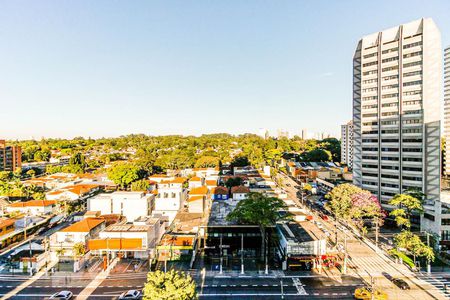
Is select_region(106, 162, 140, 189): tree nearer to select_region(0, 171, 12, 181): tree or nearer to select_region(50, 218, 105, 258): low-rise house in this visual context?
select_region(0, 171, 12, 181): tree

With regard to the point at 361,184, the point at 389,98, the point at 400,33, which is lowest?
the point at 361,184

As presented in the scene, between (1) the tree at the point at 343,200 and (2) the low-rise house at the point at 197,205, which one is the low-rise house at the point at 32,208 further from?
(1) the tree at the point at 343,200

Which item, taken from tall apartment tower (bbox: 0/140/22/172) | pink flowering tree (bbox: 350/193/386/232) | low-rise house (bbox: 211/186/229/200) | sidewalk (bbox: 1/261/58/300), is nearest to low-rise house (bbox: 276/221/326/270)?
pink flowering tree (bbox: 350/193/386/232)

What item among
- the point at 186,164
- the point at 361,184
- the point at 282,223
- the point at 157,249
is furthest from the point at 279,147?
the point at 157,249

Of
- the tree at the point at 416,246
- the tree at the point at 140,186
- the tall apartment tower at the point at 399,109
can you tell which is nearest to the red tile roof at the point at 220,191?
the tree at the point at 140,186

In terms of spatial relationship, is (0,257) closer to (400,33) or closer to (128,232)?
(128,232)

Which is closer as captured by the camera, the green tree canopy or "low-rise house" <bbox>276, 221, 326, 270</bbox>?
"low-rise house" <bbox>276, 221, 326, 270</bbox>

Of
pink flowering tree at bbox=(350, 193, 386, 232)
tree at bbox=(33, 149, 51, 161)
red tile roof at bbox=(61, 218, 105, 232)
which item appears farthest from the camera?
tree at bbox=(33, 149, 51, 161)
